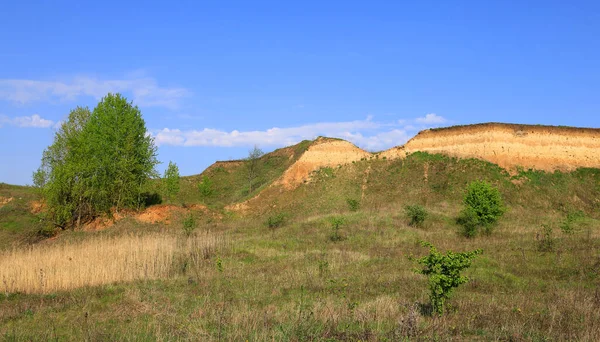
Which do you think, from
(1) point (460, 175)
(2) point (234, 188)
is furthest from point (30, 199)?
(1) point (460, 175)

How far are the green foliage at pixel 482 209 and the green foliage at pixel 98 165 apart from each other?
26.9 m

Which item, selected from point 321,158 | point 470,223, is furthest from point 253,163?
point 470,223

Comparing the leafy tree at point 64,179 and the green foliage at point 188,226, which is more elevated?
the leafy tree at point 64,179

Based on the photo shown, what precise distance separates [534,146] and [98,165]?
3950 centimetres

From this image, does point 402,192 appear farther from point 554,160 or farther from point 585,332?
point 585,332

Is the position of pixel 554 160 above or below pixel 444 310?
above

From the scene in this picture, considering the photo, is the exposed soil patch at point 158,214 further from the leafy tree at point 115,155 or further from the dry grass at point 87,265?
the dry grass at point 87,265

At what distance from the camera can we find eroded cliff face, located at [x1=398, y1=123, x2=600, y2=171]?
136 feet

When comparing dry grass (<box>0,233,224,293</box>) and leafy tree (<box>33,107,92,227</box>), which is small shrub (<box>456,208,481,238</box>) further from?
leafy tree (<box>33,107,92,227</box>)

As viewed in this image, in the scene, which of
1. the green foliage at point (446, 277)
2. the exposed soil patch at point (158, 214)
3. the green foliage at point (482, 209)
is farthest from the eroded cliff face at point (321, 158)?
the green foliage at point (446, 277)

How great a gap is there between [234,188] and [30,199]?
24320 millimetres

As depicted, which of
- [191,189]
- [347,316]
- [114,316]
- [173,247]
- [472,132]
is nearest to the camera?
[347,316]

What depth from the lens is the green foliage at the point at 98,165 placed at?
Answer: 113 feet

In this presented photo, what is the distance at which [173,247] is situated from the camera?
52.3 feet
